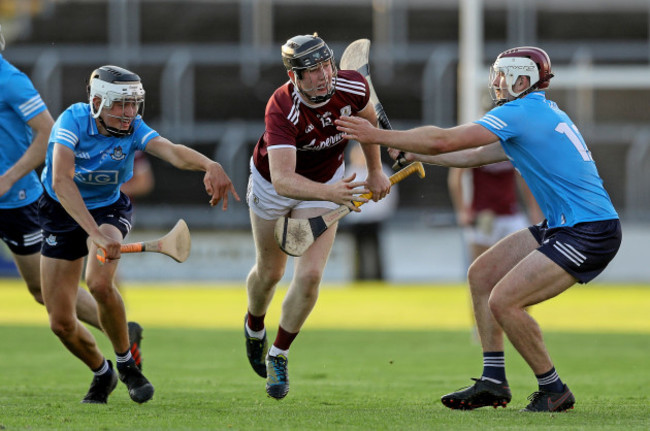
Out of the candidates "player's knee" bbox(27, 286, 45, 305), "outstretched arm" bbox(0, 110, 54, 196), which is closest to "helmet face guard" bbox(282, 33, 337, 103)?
"outstretched arm" bbox(0, 110, 54, 196)

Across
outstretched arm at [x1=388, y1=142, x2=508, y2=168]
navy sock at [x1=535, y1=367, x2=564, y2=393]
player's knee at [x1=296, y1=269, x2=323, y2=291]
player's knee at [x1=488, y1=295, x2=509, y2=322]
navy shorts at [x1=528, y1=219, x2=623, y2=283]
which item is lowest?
navy sock at [x1=535, y1=367, x2=564, y2=393]

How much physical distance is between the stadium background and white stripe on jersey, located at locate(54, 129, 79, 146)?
10733mm

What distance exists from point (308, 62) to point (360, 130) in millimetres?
633

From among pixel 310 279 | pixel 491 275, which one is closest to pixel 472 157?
pixel 491 275

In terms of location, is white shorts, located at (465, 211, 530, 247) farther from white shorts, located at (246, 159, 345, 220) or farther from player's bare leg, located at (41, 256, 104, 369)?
player's bare leg, located at (41, 256, 104, 369)

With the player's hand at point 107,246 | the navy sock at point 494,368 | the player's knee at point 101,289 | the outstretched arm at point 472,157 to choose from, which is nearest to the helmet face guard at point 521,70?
the outstretched arm at point 472,157

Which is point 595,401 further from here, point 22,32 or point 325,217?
point 22,32

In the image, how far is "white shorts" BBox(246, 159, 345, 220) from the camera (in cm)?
724

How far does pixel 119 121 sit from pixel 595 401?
3.27m

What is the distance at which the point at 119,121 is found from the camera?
6496 mm

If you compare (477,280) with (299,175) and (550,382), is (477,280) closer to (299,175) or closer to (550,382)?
(550,382)

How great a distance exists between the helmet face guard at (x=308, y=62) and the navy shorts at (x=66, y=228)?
53.8 inches

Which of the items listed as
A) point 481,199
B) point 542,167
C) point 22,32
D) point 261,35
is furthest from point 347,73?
point 22,32

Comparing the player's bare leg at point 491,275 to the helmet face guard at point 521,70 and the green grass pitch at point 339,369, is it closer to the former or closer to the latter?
the green grass pitch at point 339,369
